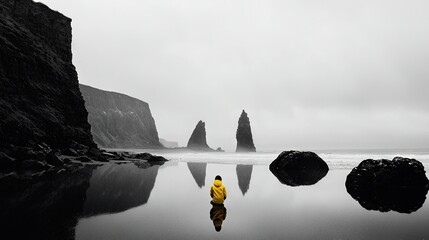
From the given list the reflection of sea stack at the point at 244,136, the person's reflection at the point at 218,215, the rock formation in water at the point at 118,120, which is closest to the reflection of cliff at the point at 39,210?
the person's reflection at the point at 218,215

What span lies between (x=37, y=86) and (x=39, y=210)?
30.7 metres

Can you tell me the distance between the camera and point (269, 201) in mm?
13367

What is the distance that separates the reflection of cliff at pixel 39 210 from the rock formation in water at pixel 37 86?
45.3 ft

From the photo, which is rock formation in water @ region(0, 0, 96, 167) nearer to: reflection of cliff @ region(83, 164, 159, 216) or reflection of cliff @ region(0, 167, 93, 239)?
reflection of cliff @ region(0, 167, 93, 239)

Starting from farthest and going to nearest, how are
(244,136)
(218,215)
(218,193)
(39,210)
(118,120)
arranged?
(118,120)
(244,136)
(218,193)
(218,215)
(39,210)

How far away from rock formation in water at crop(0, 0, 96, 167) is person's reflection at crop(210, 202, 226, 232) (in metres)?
20.9

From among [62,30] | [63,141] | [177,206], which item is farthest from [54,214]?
[62,30]

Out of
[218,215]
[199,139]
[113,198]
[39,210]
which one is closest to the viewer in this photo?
[39,210]

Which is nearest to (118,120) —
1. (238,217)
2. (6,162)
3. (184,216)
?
(6,162)

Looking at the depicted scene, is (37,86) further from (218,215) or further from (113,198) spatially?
(218,215)

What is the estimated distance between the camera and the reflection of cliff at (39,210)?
7.08m

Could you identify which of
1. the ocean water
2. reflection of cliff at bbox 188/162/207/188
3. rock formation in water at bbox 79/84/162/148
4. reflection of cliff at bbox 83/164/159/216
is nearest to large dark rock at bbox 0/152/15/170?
reflection of cliff at bbox 83/164/159/216

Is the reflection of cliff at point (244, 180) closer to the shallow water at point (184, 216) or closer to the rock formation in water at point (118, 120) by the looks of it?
the shallow water at point (184, 216)

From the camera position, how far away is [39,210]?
9555mm
